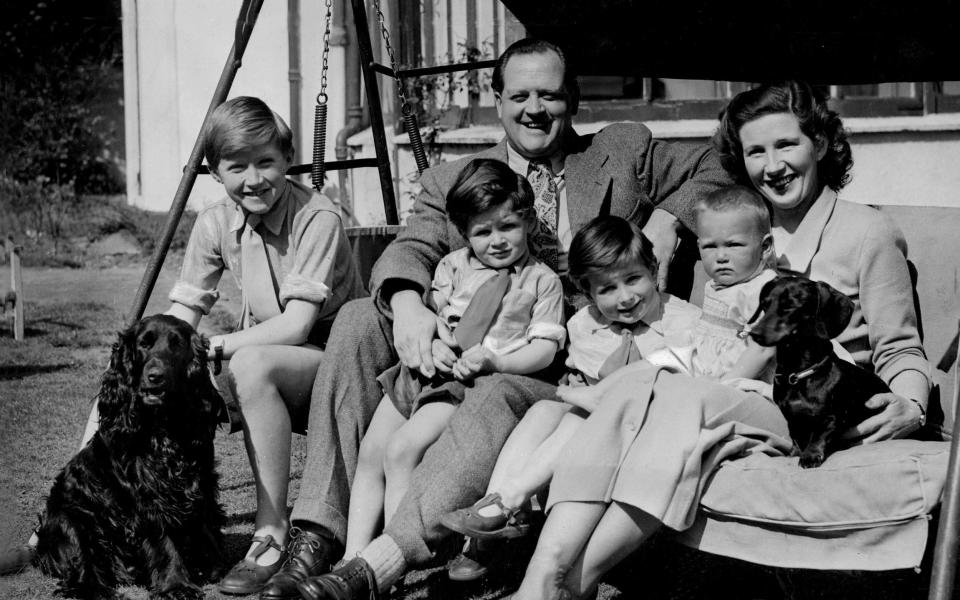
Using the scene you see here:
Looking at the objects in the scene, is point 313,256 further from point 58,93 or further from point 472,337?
point 58,93

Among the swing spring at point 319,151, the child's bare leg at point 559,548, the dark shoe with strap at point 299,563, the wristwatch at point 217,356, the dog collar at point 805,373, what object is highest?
the swing spring at point 319,151

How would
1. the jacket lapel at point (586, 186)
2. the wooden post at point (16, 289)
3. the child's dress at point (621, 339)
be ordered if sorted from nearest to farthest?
the child's dress at point (621, 339)
the jacket lapel at point (586, 186)
the wooden post at point (16, 289)

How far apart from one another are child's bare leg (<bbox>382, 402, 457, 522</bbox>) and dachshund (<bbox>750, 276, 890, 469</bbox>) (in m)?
0.95

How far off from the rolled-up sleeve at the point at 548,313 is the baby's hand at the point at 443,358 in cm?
23

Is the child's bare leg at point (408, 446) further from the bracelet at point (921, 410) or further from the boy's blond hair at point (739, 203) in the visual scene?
the bracelet at point (921, 410)

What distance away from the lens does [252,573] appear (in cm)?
345

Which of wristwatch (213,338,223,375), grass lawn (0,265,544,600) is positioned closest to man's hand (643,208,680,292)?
grass lawn (0,265,544,600)

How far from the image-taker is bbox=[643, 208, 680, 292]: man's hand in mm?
3643

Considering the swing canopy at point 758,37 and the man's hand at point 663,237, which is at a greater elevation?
the swing canopy at point 758,37

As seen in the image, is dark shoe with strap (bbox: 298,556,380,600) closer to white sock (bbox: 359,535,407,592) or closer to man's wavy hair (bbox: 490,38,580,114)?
white sock (bbox: 359,535,407,592)

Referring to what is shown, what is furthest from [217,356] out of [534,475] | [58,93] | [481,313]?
[58,93]

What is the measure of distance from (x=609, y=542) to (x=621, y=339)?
683mm

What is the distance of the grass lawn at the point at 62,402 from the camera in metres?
3.63

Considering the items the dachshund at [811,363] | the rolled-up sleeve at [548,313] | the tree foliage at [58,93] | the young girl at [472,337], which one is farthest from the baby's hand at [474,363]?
the tree foliage at [58,93]
